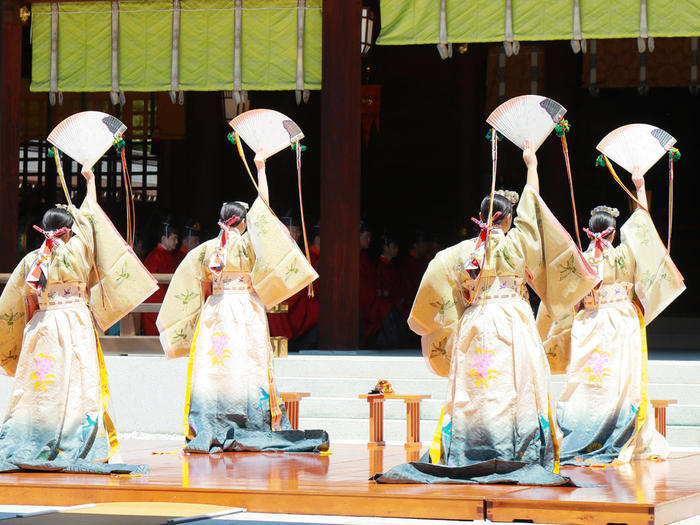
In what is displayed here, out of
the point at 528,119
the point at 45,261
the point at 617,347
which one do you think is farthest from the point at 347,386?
the point at 528,119

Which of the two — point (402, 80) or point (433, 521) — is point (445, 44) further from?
point (433, 521)

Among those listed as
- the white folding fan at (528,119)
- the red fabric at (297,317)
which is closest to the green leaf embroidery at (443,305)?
the white folding fan at (528,119)

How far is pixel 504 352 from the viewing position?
22.2 ft

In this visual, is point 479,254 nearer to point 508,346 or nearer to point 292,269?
point 508,346

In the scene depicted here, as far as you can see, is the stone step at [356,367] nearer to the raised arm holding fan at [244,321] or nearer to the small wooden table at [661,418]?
the raised arm holding fan at [244,321]

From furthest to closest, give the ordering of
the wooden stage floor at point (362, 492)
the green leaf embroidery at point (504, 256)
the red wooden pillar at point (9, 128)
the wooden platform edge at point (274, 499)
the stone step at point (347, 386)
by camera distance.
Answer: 1. the red wooden pillar at point (9, 128)
2. the stone step at point (347, 386)
3. the green leaf embroidery at point (504, 256)
4. the wooden platform edge at point (274, 499)
5. the wooden stage floor at point (362, 492)

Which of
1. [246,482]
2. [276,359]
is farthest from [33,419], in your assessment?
[276,359]

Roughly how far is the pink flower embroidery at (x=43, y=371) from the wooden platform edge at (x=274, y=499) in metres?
0.92

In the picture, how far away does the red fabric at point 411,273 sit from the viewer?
1399 centimetres

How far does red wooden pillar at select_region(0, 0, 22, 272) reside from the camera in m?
12.1

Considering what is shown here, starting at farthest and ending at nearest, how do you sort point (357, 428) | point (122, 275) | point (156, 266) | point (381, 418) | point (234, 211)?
point (156, 266)
point (357, 428)
point (381, 418)
point (234, 211)
point (122, 275)

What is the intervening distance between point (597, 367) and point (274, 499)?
2650 mm

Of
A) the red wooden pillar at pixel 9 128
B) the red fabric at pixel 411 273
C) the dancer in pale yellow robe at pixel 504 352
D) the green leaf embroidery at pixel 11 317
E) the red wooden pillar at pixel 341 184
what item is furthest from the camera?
the red fabric at pixel 411 273

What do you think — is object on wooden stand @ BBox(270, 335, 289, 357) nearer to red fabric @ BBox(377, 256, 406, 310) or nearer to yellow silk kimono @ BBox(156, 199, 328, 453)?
yellow silk kimono @ BBox(156, 199, 328, 453)
